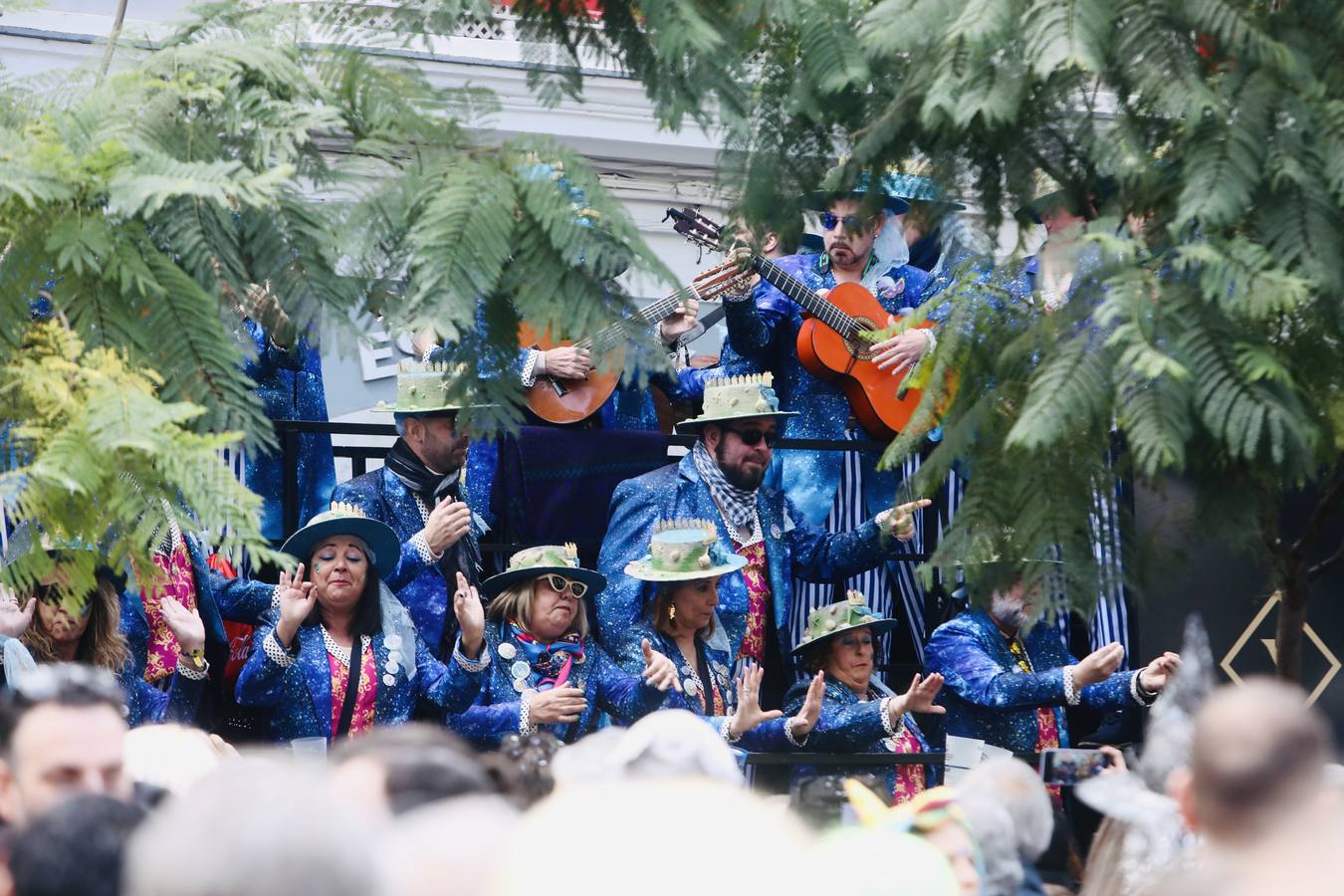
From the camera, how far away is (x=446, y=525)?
7.12 meters

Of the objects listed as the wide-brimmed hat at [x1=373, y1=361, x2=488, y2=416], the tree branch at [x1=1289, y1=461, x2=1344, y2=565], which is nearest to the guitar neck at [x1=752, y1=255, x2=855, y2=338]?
the wide-brimmed hat at [x1=373, y1=361, x2=488, y2=416]

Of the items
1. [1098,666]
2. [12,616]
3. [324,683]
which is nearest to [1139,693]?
[1098,666]

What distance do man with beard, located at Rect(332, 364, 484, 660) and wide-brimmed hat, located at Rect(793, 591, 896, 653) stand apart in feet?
4.14

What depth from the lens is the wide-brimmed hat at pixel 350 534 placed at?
678 centimetres

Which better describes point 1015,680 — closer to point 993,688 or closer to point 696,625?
point 993,688

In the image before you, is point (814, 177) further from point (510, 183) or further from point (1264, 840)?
point (1264, 840)

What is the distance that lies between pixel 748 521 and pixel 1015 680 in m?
→ 1.24

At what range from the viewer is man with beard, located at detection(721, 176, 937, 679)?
8.14 m

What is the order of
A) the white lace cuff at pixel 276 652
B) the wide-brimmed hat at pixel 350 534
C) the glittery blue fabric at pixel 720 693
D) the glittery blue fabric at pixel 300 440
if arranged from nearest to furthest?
the white lace cuff at pixel 276 652
the wide-brimmed hat at pixel 350 534
the glittery blue fabric at pixel 720 693
the glittery blue fabric at pixel 300 440

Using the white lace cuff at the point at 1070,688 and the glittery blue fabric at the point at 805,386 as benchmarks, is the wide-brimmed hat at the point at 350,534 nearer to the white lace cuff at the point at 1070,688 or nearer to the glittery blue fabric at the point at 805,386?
the glittery blue fabric at the point at 805,386

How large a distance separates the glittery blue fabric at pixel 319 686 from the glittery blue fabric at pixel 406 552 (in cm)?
46

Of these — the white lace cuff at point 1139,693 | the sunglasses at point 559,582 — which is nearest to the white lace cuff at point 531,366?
the sunglasses at point 559,582

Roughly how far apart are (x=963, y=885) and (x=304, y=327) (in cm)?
203

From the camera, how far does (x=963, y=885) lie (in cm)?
365
